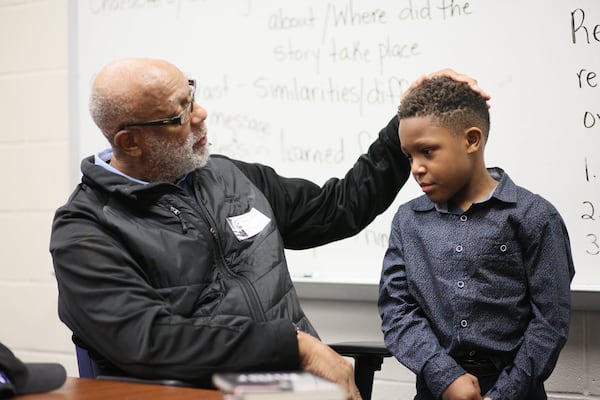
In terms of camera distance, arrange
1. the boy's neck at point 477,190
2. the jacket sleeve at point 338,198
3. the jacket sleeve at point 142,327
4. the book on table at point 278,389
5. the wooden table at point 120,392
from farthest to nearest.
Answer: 1. the jacket sleeve at point 338,198
2. the boy's neck at point 477,190
3. the jacket sleeve at point 142,327
4. the wooden table at point 120,392
5. the book on table at point 278,389

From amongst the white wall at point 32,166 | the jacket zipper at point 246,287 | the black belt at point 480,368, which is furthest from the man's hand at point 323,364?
the white wall at point 32,166

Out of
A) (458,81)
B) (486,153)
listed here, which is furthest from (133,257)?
(486,153)

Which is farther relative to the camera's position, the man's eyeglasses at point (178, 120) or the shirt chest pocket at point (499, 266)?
the man's eyeglasses at point (178, 120)

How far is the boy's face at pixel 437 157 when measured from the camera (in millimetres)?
1577

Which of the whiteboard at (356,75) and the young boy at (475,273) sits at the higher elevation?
the whiteboard at (356,75)

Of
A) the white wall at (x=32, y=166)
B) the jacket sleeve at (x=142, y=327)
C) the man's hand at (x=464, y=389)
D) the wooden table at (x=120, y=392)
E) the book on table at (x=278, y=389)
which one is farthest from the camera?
the white wall at (x=32, y=166)

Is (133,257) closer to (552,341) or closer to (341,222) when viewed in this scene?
(341,222)

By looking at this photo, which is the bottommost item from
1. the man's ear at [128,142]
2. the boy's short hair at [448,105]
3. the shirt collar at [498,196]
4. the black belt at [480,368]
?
the black belt at [480,368]

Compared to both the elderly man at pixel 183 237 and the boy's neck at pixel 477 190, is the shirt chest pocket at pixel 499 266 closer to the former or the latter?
the boy's neck at pixel 477 190

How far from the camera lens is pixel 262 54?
2453mm

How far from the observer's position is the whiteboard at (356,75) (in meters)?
2.01

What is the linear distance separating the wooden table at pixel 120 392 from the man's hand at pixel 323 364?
29 cm

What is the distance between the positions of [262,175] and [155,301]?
1.93ft

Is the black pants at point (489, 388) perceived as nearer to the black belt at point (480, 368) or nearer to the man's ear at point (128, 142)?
the black belt at point (480, 368)
